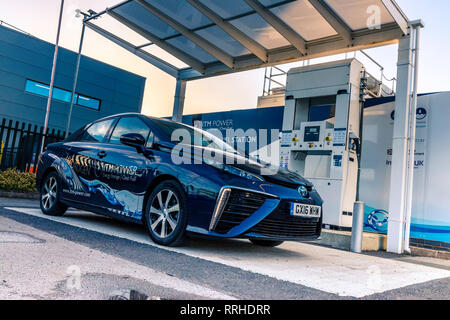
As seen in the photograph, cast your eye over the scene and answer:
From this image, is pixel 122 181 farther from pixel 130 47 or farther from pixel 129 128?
pixel 130 47

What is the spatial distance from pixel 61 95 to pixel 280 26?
71.8 ft

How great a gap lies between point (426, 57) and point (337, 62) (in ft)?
5.15

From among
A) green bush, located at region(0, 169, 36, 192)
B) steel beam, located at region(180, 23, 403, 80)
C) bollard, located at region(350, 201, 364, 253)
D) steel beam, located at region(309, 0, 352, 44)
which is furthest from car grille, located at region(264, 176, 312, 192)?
green bush, located at region(0, 169, 36, 192)

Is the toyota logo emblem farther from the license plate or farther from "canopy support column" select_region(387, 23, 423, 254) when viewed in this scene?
"canopy support column" select_region(387, 23, 423, 254)

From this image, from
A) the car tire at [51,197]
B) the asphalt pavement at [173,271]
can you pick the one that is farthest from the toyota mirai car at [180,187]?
the asphalt pavement at [173,271]

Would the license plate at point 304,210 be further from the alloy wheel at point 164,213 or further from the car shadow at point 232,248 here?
the alloy wheel at point 164,213

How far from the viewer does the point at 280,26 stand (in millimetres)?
7789

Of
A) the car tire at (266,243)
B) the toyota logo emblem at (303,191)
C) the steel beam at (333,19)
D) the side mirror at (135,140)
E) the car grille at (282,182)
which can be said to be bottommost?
the car tire at (266,243)

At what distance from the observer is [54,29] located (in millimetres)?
18297

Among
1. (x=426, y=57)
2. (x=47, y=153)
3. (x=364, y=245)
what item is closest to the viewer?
(x=47, y=153)

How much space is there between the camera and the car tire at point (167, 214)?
3771 mm

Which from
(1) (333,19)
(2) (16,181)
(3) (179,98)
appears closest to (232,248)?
(1) (333,19)

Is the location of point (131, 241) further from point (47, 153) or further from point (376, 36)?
point (376, 36)
